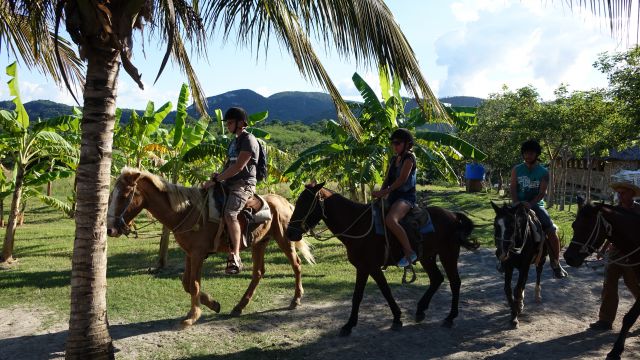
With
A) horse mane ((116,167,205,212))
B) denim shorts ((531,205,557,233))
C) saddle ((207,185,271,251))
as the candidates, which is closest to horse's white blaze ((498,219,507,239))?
denim shorts ((531,205,557,233))

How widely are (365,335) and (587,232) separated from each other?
9.47ft

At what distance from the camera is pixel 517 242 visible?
6.08 meters

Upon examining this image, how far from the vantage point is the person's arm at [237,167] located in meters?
5.95

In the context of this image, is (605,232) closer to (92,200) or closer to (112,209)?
(92,200)

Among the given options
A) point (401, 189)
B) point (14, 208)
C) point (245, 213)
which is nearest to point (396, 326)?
point (401, 189)

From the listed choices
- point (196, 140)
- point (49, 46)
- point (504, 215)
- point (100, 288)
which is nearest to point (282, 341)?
point (100, 288)

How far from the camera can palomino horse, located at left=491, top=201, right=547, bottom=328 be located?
19.4 ft

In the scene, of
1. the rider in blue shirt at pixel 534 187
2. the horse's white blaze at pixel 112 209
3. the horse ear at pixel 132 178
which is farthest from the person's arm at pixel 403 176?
the horse's white blaze at pixel 112 209

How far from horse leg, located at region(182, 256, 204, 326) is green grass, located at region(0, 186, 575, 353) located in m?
0.45

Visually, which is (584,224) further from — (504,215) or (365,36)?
(365,36)

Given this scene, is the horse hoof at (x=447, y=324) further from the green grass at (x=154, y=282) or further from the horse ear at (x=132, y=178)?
the horse ear at (x=132, y=178)

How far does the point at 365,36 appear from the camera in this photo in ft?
12.9

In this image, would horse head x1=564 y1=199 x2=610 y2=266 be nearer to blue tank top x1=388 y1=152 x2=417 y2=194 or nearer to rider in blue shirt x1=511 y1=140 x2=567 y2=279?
rider in blue shirt x1=511 y1=140 x2=567 y2=279

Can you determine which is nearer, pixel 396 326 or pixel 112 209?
pixel 112 209
